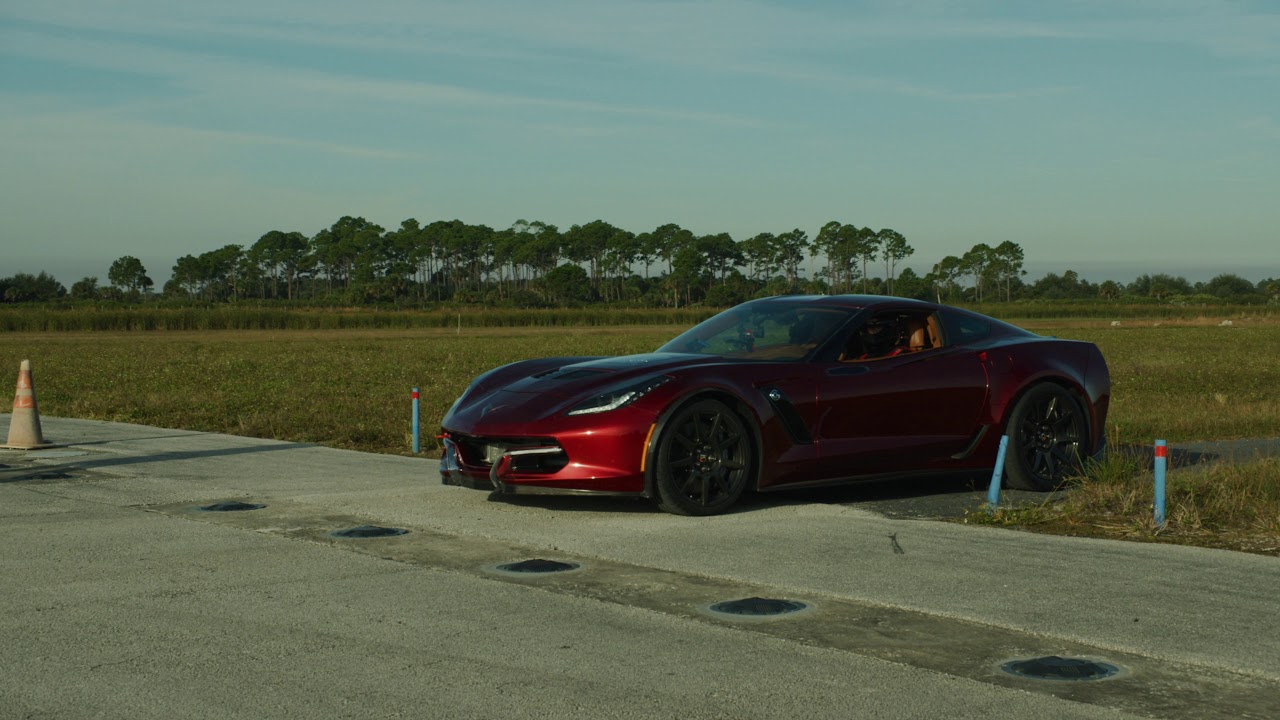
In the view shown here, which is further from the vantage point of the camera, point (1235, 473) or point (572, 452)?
point (1235, 473)

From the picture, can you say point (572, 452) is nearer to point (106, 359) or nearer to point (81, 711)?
point (81, 711)

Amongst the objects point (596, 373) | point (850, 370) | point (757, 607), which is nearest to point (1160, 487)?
point (850, 370)

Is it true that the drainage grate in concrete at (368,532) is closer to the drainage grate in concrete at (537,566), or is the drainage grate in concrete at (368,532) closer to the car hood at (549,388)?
the car hood at (549,388)

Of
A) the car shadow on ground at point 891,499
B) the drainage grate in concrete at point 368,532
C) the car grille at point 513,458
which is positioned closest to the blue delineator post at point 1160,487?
the car shadow on ground at point 891,499

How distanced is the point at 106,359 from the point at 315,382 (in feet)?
44.2

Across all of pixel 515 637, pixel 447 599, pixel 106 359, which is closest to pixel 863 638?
pixel 515 637

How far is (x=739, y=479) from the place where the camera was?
25.5ft

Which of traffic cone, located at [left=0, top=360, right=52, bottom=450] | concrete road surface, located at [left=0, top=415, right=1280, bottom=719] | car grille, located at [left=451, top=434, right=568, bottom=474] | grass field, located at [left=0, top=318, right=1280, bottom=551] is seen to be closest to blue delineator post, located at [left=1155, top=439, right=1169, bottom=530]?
grass field, located at [left=0, top=318, right=1280, bottom=551]

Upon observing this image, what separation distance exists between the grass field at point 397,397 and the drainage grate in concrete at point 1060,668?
9.74 feet

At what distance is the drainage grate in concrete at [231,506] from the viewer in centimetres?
798

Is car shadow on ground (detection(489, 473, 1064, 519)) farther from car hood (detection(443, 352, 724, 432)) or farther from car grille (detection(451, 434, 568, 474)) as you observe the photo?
car hood (detection(443, 352, 724, 432))

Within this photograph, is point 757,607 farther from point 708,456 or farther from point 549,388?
point 549,388

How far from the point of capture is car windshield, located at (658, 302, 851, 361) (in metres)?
8.43

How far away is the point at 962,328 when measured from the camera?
9031mm
